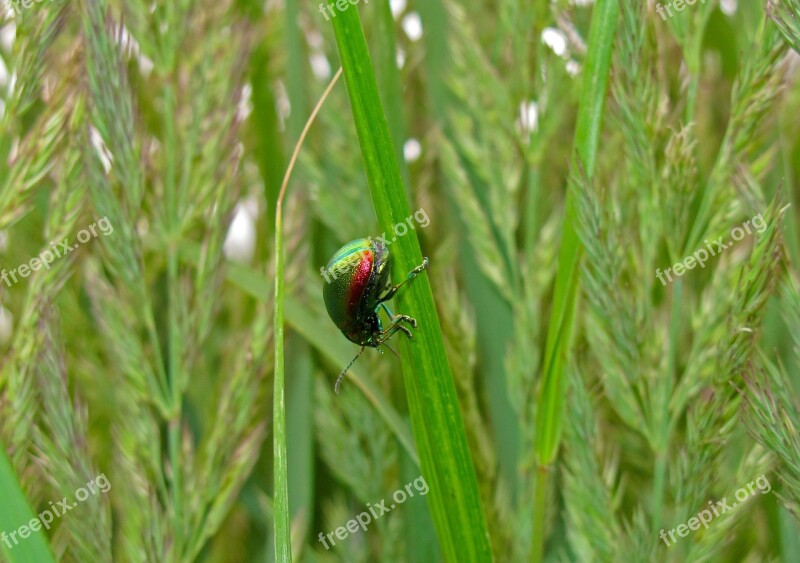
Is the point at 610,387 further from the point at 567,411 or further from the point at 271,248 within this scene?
the point at 271,248

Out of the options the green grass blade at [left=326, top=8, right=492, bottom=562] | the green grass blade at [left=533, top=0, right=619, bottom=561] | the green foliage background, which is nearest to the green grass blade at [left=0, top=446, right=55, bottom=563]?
the green foliage background

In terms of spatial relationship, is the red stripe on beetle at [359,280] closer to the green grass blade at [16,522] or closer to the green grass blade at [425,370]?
the green grass blade at [425,370]

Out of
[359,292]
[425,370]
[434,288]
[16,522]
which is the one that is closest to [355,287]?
[359,292]

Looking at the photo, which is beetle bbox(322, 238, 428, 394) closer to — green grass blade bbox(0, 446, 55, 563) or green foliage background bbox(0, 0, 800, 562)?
green foliage background bbox(0, 0, 800, 562)

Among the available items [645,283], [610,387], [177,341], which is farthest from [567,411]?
[177,341]

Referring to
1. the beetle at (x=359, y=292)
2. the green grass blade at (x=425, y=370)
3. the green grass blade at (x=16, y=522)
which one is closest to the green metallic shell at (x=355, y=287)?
Answer: the beetle at (x=359, y=292)

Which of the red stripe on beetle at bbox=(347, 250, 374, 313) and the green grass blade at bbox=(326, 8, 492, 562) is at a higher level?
the red stripe on beetle at bbox=(347, 250, 374, 313)
